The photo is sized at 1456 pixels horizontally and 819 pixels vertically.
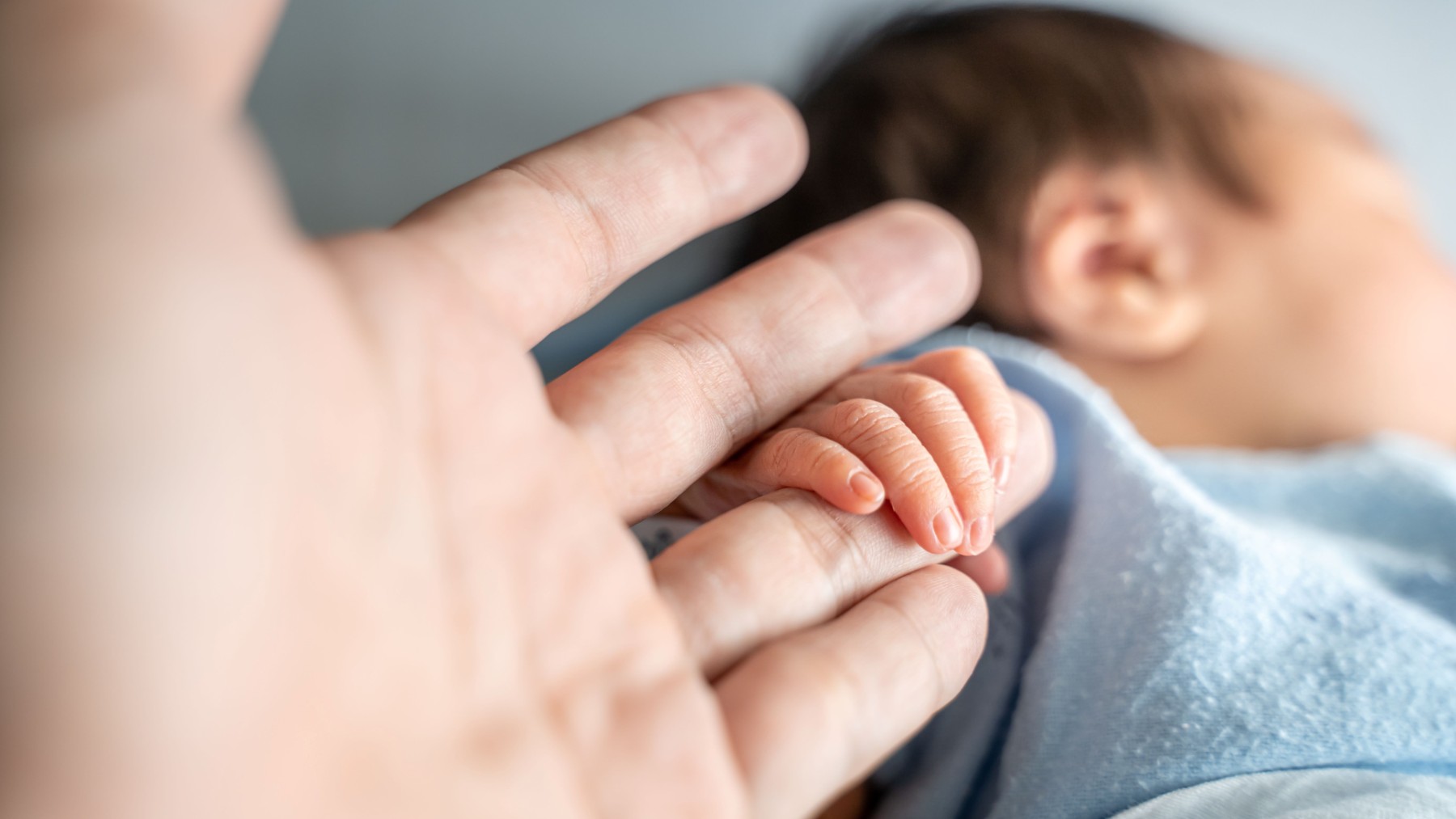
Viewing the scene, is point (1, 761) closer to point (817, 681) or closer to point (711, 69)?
point (817, 681)

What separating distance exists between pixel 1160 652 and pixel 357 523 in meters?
0.49

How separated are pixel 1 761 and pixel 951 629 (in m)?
0.39

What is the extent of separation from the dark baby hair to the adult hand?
59 centimetres

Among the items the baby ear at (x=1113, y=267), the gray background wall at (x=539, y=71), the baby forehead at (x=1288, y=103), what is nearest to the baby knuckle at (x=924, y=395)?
the baby ear at (x=1113, y=267)

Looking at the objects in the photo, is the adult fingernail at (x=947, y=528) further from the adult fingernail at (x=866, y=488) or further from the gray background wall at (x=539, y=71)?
the gray background wall at (x=539, y=71)

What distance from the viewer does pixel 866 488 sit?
487mm

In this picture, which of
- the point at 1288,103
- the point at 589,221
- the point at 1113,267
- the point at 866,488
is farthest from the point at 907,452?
the point at 1288,103

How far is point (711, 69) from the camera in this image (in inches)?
51.7

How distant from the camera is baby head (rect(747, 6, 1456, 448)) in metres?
0.92

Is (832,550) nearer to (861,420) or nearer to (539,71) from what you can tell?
(861,420)

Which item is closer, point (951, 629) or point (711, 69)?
point (951, 629)

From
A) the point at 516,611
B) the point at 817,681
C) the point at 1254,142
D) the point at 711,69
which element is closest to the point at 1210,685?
the point at 817,681

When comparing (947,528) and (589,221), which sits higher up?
(589,221)

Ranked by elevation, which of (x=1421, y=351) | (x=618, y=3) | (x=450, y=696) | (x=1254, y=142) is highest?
(x=618, y=3)
